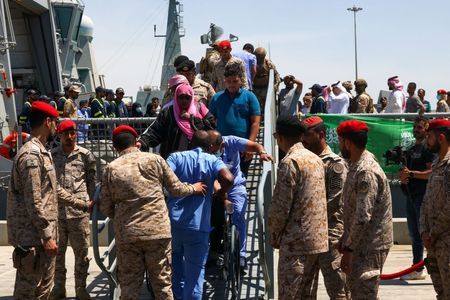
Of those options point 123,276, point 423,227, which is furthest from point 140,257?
point 423,227

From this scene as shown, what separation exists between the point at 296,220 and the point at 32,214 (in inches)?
77.0

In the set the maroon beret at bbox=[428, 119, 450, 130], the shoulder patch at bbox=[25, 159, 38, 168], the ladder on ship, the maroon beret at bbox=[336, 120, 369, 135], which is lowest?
the ladder on ship

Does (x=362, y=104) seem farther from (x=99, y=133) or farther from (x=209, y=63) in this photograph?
(x=99, y=133)

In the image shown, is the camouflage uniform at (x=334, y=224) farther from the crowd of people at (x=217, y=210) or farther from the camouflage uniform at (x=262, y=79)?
the camouflage uniform at (x=262, y=79)

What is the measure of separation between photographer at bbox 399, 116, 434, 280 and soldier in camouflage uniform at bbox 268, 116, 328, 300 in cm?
324

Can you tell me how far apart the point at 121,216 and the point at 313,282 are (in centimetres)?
155

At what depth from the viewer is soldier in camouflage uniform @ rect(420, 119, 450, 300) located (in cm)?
621

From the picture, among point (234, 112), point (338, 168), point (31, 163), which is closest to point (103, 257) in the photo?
point (31, 163)

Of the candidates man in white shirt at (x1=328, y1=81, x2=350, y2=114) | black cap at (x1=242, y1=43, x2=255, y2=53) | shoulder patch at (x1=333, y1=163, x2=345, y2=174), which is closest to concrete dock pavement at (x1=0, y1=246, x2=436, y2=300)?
shoulder patch at (x1=333, y1=163, x2=345, y2=174)

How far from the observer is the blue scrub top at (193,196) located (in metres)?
6.61

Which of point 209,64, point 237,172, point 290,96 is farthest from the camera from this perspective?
point 290,96

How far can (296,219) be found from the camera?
582 centimetres

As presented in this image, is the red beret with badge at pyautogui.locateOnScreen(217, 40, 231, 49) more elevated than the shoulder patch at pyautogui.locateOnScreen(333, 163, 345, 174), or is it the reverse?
the red beret with badge at pyautogui.locateOnScreen(217, 40, 231, 49)

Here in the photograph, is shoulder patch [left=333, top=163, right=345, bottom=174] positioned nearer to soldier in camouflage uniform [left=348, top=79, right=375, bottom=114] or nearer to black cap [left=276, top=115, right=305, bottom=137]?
black cap [left=276, top=115, right=305, bottom=137]
